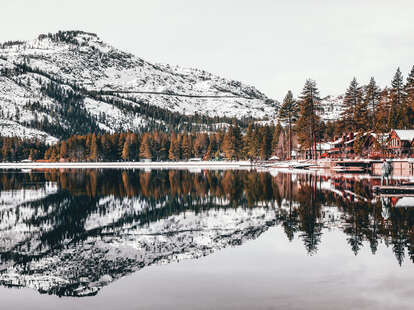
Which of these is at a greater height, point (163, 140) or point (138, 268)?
point (163, 140)

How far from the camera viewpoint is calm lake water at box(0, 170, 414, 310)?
34.7 feet

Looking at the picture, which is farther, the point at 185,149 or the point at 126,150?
the point at 185,149

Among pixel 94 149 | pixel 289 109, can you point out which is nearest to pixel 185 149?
pixel 94 149

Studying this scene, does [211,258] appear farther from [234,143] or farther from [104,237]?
[234,143]

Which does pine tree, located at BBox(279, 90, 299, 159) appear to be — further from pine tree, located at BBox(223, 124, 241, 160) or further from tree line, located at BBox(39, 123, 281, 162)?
tree line, located at BBox(39, 123, 281, 162)

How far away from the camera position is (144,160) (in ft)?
574

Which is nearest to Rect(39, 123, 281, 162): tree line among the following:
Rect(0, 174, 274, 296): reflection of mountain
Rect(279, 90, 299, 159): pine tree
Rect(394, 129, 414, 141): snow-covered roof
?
Rect(279, 90, 299, 159): pine tree

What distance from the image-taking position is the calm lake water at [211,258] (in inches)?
416

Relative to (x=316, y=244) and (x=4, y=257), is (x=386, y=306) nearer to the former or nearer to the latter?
(x=316, y=244)

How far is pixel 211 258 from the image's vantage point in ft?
47.6

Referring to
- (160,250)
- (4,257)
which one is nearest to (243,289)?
(160,250)

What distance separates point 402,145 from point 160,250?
72.9 metres

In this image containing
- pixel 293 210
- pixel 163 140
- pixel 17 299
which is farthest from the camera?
pixel 163 140

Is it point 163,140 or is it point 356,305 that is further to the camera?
point 163,140
